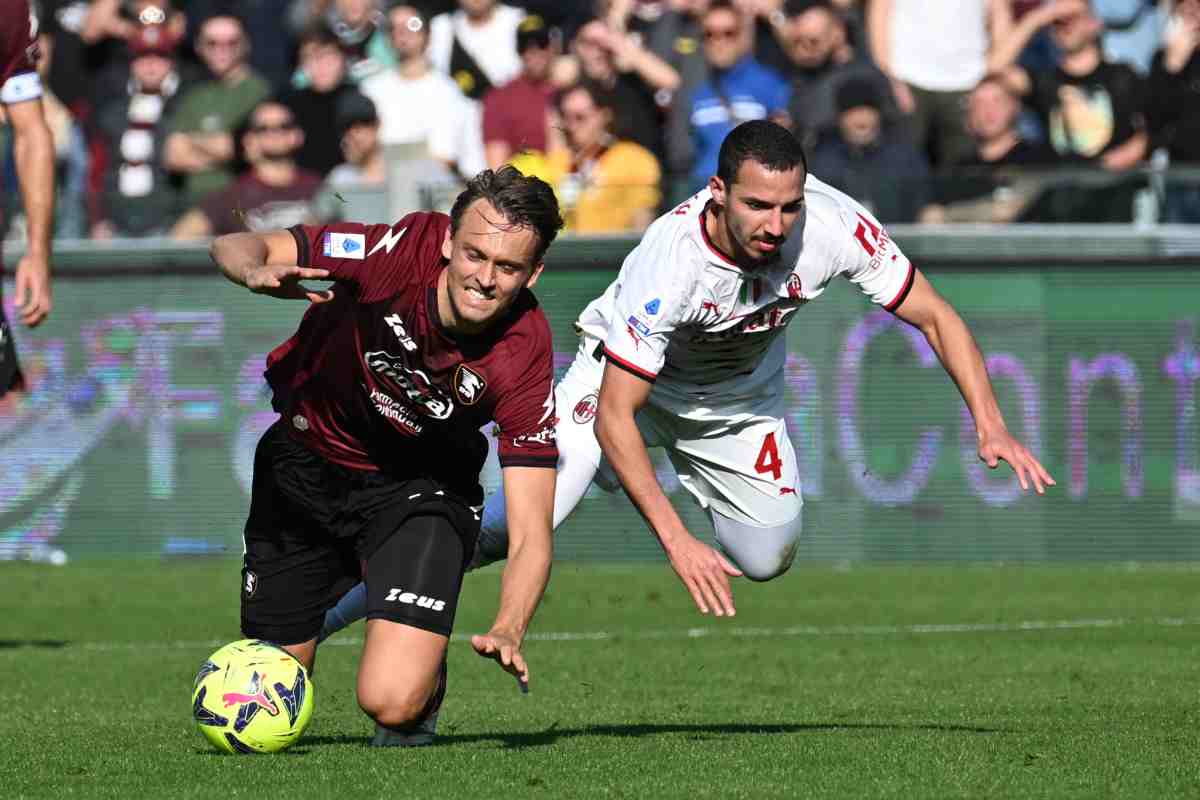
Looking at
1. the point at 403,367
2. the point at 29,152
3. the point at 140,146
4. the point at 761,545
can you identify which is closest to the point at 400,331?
the point at 403,367

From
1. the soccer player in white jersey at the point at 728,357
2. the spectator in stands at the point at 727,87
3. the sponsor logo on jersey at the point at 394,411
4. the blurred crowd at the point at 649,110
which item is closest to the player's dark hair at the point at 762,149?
the soccer player in white jersey at the point at 728,357

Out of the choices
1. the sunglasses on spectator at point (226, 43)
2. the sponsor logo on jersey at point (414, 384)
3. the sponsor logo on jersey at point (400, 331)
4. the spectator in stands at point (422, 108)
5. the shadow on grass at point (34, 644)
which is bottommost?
the shadow on grass at point (34, 644)

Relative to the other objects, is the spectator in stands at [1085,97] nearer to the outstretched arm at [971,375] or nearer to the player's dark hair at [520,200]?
the outstretched arm at [971,375]

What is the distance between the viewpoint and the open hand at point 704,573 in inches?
272

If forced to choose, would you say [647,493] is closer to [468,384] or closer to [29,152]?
[468,384]

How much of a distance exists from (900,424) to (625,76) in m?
3.55

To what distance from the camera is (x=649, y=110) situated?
647 inches

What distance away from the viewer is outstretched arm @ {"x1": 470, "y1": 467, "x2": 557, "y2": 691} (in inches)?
278

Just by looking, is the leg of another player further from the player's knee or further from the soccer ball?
the soccer ball

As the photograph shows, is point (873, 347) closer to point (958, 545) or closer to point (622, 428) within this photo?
point (958, 545)

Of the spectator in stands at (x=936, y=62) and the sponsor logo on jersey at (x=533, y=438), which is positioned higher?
the sponsor logo on jersey at (x=533, y=438)

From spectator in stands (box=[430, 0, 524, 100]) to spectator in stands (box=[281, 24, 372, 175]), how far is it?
36.7 inches

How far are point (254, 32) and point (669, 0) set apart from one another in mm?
4317

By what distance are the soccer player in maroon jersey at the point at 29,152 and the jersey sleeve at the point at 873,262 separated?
3.26 metres
